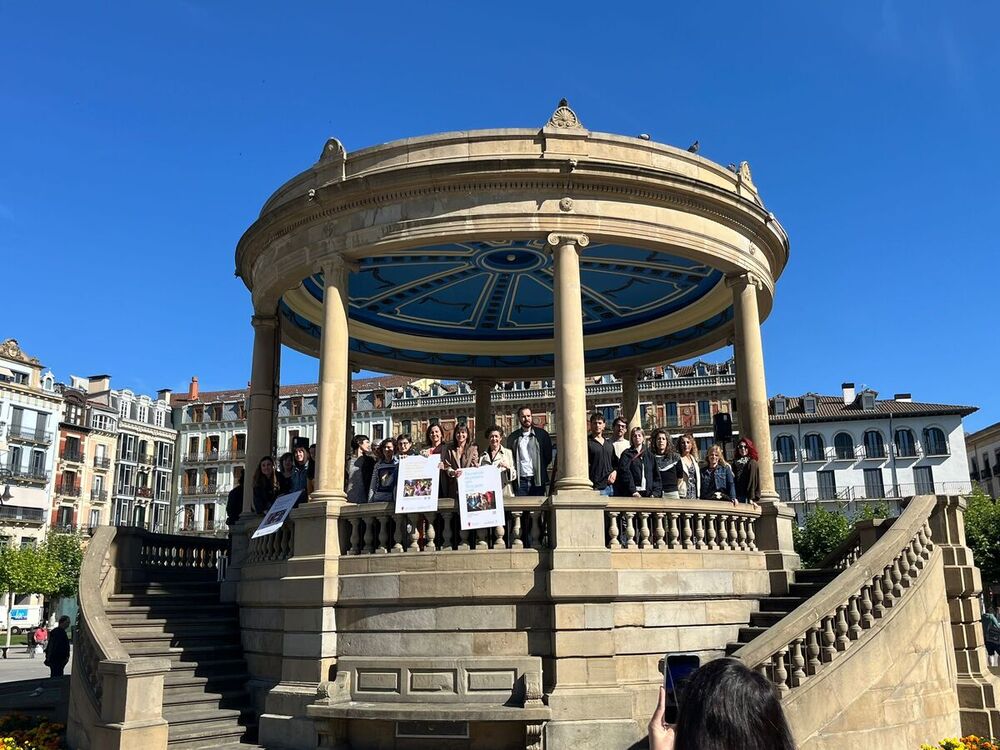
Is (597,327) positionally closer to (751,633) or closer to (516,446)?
(516,446)

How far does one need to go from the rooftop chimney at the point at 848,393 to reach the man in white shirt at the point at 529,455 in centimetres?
6471

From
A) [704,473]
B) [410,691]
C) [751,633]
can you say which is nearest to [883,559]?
[751,633]

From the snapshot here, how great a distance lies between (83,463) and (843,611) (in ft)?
251

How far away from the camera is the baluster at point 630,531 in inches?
490

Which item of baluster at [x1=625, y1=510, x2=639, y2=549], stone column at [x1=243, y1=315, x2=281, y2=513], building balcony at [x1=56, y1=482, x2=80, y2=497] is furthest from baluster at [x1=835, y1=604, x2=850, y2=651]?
building balcony at [x1=56, y1=482, x2=80, y2=497]

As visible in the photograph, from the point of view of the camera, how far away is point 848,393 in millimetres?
72688

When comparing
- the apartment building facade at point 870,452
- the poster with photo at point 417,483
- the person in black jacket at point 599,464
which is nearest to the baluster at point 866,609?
the person in black jacket at point 599,464

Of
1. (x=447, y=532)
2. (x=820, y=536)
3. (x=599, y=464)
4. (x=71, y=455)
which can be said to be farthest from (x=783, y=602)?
(x=71, y=455)

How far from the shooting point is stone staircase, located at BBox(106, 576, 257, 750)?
1238cm

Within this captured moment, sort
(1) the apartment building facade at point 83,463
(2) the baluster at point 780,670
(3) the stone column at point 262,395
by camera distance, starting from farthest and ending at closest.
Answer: (1) the apartment building facade at point 83,463, (3) the stone column at point 262,395, (2) the baluster at point 780,670

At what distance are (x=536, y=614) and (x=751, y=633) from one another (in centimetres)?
342

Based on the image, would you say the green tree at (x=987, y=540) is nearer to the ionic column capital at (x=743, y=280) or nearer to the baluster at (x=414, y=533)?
the ionic column capital at (x=743, y=280)

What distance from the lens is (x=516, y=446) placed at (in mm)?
13820

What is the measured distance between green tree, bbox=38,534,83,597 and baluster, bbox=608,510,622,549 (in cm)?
5458
